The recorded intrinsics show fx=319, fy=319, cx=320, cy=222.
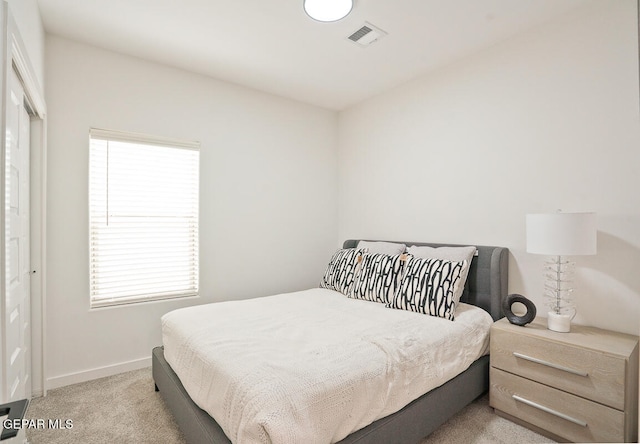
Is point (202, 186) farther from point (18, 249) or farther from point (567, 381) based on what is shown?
point (567, 381)

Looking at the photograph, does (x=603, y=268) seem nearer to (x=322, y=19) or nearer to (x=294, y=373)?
(x=294, y=373)

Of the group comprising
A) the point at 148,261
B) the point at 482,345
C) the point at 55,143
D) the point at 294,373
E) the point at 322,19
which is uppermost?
the point at 322,19

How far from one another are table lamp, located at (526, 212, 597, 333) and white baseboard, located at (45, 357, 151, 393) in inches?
124

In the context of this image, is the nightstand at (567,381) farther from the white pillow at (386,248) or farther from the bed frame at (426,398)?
the white pillow at (386,248)

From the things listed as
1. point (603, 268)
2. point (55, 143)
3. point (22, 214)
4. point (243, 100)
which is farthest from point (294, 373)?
point (243, 100)

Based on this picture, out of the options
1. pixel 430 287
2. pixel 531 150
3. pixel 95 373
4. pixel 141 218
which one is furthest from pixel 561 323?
pixel 95 373

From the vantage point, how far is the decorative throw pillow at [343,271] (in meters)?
3.00

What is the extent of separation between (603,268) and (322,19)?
250cm

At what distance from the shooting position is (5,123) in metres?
1.26

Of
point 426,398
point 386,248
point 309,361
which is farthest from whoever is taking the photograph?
point 386,248

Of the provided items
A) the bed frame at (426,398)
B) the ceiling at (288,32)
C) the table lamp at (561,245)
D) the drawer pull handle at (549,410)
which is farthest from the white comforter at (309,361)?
the ceiling at (288,32)

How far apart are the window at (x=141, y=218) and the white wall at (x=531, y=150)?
2.02 metres

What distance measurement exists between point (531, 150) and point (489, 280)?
1026 mm

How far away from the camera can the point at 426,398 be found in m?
1.75
